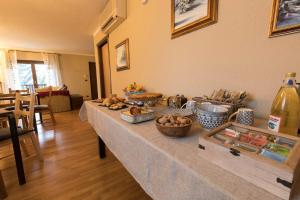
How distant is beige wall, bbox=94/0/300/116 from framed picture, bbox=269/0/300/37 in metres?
Result: 0.03

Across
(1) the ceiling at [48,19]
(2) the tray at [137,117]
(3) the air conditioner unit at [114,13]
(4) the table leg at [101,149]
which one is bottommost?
Answer: (4) the table leg at [101,149]

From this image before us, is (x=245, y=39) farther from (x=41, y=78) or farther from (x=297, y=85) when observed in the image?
(x=41, y=78)

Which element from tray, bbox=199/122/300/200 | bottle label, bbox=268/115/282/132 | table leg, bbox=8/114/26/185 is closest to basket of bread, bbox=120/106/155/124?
tray, bbox=199/122/300/200

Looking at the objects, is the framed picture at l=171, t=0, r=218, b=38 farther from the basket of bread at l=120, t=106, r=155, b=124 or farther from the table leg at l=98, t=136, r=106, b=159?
the table leg at l=98, t=136, r=106, b=159

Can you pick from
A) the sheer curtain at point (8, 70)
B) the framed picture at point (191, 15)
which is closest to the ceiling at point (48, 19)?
the sheer curtain at point (8, 70)

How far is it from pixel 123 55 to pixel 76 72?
5.39 m

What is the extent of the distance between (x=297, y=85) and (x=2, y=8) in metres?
3.96

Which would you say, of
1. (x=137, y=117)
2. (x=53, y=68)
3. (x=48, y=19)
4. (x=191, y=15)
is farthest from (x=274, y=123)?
(x=53, y=68)

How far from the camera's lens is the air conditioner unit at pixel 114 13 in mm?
1950

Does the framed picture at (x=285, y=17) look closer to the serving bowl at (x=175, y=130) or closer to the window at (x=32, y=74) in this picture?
the serving bowl at (x=175, y=130)

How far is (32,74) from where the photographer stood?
5629 millimetres

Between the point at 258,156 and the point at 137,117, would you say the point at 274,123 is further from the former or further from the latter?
the point at 137,117

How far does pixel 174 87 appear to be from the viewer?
1.37 meters

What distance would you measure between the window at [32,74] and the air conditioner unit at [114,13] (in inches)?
189
